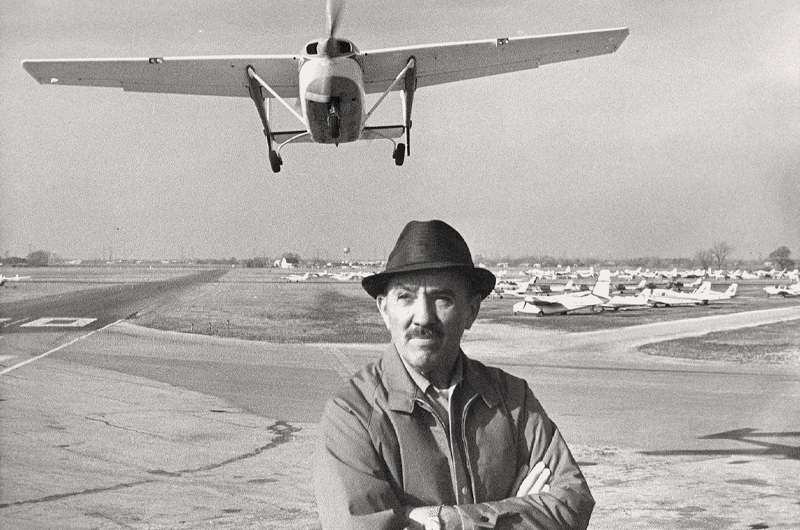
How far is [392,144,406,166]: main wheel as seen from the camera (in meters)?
5.49

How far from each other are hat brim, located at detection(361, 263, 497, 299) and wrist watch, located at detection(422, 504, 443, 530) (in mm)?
828

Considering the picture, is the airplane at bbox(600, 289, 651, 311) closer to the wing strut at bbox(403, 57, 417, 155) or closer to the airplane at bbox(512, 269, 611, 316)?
the airplane at bbox(512, 269, 611, 316)

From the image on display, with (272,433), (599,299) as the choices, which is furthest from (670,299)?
(272,433)

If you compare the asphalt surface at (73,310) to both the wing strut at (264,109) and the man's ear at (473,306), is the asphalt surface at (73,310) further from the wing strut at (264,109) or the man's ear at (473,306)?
the man's ear at (473,306)

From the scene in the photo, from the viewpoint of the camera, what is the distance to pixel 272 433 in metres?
11.7

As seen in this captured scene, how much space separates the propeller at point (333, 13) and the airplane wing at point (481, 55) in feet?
2.24

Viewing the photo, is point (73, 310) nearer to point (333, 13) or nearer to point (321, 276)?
point (333, 13)

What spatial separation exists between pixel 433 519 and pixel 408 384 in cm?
48

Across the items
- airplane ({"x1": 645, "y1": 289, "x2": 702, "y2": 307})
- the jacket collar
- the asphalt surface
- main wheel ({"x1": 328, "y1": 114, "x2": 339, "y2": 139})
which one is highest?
main wheel ({"x1": 328, "y1": 114, "x2": 339, "y2": 139})

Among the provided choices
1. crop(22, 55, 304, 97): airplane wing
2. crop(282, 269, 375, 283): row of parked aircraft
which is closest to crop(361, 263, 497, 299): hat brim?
crop(22, 55, 304, 97): airplane wing

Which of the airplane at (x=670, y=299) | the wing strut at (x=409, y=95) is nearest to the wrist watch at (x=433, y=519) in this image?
the wing strut at (x=409, y=95)

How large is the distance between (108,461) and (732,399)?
11.3 meters

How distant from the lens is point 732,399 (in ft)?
50.6

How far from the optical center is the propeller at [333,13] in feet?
18.6
